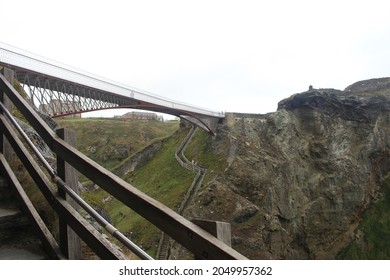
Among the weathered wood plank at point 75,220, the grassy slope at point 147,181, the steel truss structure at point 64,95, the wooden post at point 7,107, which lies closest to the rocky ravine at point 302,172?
the grassy slope at point 147,181

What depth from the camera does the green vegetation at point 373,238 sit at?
42.0 metres

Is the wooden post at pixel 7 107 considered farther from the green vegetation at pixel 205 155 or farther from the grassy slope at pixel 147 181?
the green vegetation at pixel 205 155

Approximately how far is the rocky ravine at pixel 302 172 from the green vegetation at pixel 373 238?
3.44ft

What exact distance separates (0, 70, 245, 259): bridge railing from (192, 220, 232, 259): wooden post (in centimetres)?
3

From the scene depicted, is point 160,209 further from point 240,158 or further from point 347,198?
point 347,198

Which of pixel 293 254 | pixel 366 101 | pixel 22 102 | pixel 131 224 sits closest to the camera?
pixel 22 102

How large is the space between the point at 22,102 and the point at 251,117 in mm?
47962

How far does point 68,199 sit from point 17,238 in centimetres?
107

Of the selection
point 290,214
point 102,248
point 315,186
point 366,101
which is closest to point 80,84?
point 102,248

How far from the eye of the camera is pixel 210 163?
45188 mm

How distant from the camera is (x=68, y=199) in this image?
3.64 meters

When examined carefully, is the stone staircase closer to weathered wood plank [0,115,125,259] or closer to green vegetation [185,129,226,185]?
weathered wood plank [0,115,125,259]

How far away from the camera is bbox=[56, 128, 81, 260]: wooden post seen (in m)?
3.51

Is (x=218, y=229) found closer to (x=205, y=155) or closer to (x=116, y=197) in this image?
(x=116, y=197)
